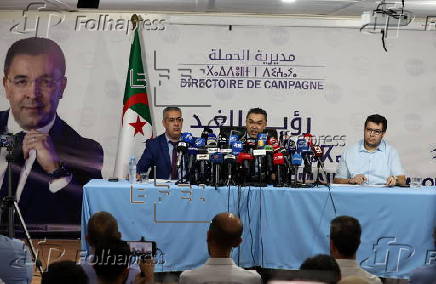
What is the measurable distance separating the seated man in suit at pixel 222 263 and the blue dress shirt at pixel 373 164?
2.95 metres

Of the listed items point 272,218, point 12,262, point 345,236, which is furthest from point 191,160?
point 345,236

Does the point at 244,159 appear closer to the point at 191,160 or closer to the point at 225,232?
the point at 191,160

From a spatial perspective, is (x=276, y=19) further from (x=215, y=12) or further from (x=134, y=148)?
(x=134, y=148)

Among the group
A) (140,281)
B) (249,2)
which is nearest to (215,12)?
(249,2)

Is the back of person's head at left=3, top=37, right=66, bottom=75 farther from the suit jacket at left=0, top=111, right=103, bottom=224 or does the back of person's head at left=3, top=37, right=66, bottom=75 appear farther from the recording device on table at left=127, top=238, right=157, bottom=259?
the recording device on table at left=127, top=238, right=157, bottom=259

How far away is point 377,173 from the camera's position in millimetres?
5602

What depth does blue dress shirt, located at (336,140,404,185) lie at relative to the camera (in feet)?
18.3

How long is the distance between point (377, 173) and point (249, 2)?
2.24 metres

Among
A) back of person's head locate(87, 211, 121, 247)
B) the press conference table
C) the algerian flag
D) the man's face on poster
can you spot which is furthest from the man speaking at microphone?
back of person's head locate(87, 211, 121, 247)

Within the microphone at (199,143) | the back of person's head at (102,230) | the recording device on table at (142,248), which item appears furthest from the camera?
the microphone at (199,143)

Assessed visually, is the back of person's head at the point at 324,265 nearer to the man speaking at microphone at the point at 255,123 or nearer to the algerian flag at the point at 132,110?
the man speaking at microphone at the point at 255,123

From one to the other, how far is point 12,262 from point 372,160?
3.66m

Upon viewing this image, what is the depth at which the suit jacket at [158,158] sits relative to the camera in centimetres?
578

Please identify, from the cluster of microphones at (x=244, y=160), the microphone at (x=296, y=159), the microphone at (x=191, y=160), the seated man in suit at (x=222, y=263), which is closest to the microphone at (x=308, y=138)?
the cluster of microphones at (x=244, y=160)
